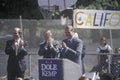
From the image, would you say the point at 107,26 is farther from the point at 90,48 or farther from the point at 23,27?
the point at 23,27

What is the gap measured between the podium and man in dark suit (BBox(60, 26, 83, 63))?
77 centimetres

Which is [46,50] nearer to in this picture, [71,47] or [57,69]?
[71,47]

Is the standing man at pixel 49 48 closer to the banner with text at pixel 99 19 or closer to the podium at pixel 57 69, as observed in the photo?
the podium at pixel 57 69

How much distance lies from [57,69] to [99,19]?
7.71 m

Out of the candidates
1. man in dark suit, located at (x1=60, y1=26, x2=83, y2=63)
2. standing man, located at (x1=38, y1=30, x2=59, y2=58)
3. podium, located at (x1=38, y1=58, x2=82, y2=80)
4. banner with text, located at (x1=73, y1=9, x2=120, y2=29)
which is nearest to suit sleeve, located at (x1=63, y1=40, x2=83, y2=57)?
man in dark suit, located at (x1=60, y1=26, x2=83, y2=63)

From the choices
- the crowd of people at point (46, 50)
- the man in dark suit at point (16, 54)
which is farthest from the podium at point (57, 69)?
the man in dark suit at point (16, 54)

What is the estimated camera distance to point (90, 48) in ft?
62.2

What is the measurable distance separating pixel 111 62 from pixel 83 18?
3.57 m

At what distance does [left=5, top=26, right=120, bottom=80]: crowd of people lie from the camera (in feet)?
36.3

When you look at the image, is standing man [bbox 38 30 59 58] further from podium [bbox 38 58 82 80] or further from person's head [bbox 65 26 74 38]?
podium [bbox 38 58 82 80]

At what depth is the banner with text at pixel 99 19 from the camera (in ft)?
57.1

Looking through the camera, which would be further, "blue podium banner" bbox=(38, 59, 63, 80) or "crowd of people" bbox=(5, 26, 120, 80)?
"crowd of people" bbox=(5, 26, 120, 80)

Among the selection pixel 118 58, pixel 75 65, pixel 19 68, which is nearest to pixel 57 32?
pixel 118 58

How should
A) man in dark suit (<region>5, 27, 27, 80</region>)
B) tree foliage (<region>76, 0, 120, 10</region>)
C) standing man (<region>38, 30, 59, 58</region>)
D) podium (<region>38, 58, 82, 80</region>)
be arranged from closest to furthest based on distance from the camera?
1. podium (<region>38, 58, 82, 80</region>)
2. standing man (<region>38, 30, 59, 58</region>)
3. man in dark suit (<region>5, 27, 27, 80</region>)
4. tree foliage (<region>76, 0, 120, 10</region>)
